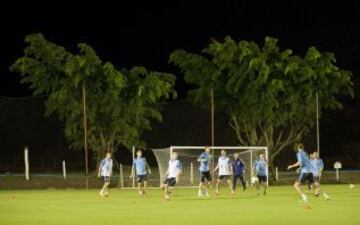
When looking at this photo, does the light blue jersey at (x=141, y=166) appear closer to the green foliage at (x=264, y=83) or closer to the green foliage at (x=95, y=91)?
the green foliage at (x=95, y=91)

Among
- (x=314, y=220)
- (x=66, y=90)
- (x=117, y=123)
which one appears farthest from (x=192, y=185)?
(x=314, y=220)

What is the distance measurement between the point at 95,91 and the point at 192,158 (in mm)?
7009

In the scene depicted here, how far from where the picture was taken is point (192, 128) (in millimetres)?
58656

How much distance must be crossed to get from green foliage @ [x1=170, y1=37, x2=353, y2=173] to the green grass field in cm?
1709

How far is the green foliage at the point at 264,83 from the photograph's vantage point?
5150 centimetres

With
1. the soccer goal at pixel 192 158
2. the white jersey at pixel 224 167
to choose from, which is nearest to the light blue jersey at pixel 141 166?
the white jersey at pixel 224 167

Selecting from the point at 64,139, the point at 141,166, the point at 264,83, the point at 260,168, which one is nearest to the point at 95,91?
the point at 64,139

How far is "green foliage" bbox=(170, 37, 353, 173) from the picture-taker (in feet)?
169

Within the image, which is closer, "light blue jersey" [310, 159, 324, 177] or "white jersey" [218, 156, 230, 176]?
"light blue jersey" [310, 159, 324, 177]

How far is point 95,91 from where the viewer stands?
50625 millimetres

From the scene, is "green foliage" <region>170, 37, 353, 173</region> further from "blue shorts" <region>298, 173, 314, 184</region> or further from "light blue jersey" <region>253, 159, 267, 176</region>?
"blue shorts" <region>298, 173, 314, 184</region>

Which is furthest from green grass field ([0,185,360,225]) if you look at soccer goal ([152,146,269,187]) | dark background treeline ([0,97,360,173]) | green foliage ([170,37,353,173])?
dark background treeline ([0,97,360,173])

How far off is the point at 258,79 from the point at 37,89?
43.0 feet

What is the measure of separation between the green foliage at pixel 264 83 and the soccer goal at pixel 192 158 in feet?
8.66
